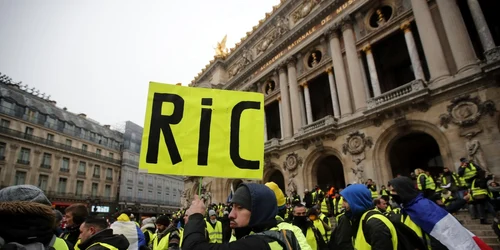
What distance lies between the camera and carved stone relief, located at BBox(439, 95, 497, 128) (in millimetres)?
10195

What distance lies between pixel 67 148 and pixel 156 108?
40.9 m

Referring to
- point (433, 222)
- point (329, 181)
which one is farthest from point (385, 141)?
point (433, 222)

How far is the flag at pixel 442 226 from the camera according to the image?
250cm

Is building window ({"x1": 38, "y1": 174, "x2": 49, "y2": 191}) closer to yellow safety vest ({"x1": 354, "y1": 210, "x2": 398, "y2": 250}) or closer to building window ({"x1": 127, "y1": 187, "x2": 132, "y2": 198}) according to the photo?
building window ({"x1": 127, "y1": 187, "x2": 132, "y2": 198})

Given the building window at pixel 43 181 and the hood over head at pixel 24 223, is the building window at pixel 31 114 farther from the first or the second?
the hood over head at pixel 24 223

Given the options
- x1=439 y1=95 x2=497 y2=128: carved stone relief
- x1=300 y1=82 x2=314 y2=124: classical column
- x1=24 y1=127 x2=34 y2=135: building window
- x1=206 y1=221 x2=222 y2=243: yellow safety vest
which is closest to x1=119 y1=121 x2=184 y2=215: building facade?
x1=24 y1=127 x2=34 y2=135: building window

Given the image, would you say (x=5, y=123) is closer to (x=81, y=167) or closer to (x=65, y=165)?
(x=65, y=165)

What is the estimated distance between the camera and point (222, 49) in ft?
99.6

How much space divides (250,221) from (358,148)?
13.5 meters

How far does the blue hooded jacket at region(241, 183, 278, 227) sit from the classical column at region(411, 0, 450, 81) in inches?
525

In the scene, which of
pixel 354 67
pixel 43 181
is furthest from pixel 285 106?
pixel 43 181

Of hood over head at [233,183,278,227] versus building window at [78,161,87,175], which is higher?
building window at [78,161,87,175]

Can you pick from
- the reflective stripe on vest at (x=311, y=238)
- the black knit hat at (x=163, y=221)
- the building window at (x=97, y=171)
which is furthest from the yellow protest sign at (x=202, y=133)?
the building window at (x=97, y=171)

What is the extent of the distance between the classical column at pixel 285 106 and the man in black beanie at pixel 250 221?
56.8 ft
